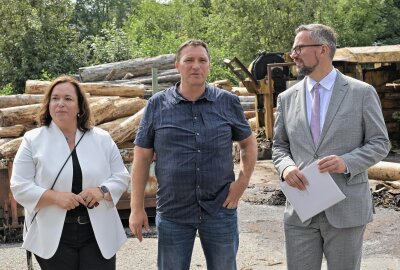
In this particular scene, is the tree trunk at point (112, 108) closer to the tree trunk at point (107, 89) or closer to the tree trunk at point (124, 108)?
the tree trunk at point (124, 108)

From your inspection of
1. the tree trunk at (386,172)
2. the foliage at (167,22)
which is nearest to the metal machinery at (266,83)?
the tree trunk at (386,172)

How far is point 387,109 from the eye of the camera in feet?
64.3

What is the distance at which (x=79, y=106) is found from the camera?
440cm

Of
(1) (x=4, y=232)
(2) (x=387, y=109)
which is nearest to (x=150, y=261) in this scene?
(1) (x=4, y=232)

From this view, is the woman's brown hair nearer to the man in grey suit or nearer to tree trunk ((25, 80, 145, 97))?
the man in grey suit

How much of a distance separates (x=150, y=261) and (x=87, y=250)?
3021 millimetres

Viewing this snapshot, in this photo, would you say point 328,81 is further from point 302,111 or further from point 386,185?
point 386,185

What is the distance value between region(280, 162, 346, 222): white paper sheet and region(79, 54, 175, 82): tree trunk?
13.2m

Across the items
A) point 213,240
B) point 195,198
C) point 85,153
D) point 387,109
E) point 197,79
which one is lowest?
point 387,109

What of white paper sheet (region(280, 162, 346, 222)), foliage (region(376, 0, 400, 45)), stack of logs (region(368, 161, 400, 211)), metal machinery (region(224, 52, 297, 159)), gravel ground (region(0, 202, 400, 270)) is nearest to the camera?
white paper sheet (region(280, 162, 346, 222))

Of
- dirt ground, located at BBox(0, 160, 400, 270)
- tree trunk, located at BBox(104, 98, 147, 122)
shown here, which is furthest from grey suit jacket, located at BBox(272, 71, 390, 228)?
tree trunk, located at BBox(104, 98, 147, 122)

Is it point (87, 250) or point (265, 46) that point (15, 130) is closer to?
point (87, 250)

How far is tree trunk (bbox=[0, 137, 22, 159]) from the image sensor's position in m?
7.81

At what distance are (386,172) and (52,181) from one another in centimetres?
888
